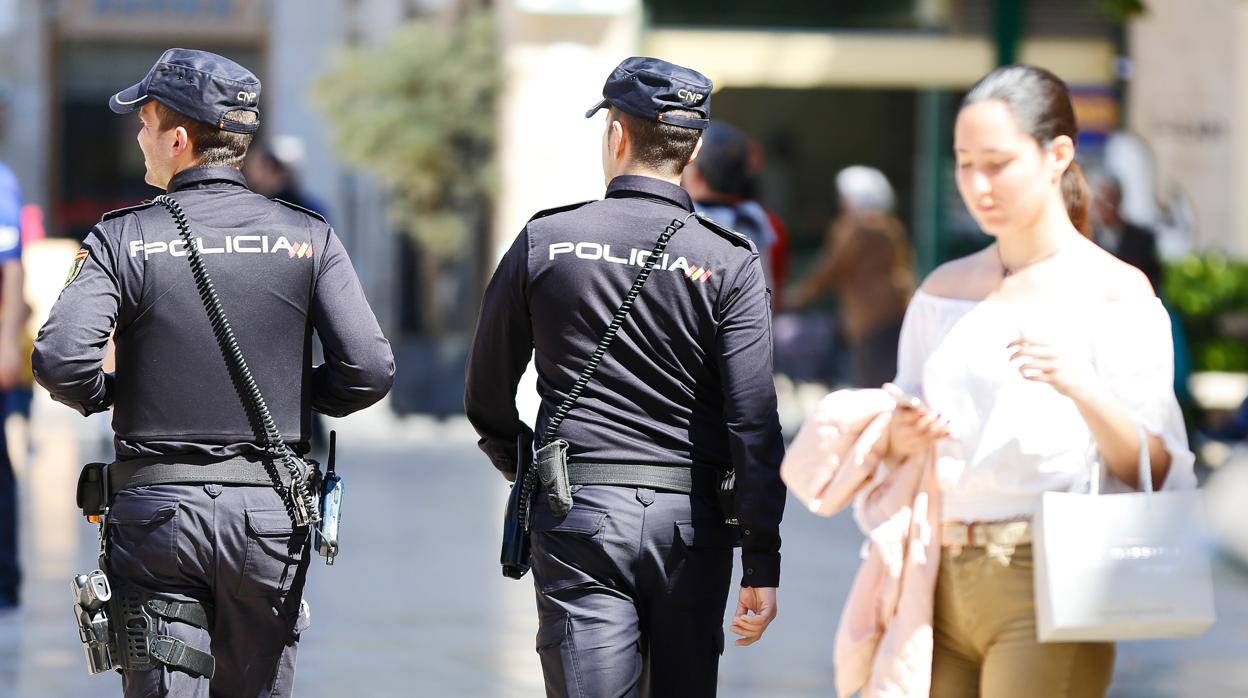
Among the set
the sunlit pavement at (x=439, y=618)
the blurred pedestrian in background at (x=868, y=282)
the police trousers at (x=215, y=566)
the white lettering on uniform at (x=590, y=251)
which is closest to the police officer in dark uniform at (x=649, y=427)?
the white lettering on uniform at (x=590, y=251)

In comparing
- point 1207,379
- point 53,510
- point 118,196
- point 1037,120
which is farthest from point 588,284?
point 118,196

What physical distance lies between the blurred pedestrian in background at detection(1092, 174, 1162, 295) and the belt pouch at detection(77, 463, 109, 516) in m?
6.14

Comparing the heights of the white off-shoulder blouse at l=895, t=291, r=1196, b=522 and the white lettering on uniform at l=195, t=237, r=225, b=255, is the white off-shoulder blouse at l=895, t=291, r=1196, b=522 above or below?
below

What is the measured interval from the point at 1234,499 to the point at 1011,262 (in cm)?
603

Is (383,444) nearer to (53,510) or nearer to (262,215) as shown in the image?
(53,510)

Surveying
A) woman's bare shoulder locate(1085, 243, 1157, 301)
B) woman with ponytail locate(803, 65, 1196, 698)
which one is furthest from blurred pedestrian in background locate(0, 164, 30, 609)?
woman's bare shoulder locate(1085, 243, 1157, 301)

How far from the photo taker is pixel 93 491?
3.77 m

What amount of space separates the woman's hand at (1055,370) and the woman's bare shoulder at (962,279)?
0.27 metres

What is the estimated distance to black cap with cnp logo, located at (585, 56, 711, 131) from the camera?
3.65m

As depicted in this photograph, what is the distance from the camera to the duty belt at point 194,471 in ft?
12.0

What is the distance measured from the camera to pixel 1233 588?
8164 millimetres

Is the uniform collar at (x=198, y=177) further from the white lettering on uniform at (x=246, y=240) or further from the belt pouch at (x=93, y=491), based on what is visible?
the belt pouch at (x=93, y=491)

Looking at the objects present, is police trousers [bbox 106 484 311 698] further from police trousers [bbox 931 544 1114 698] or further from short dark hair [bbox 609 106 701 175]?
police trousers [bbox 931 544 1114 698]

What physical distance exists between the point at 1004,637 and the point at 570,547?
2.93ft
